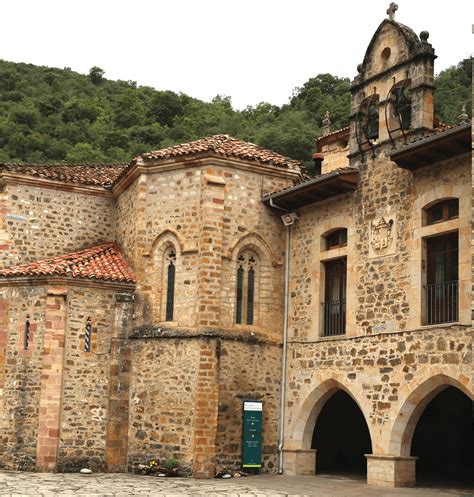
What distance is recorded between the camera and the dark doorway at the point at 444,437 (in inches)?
786

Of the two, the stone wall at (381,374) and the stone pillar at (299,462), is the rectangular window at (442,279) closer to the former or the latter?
the stone wall at (381,374)

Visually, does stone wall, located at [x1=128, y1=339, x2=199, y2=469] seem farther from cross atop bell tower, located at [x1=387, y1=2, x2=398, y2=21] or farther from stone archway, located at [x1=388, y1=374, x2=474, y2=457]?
cross atop bell tower, located at [x1=387, y1=2, x2=398, y2=21]

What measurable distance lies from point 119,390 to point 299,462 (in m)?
4.27

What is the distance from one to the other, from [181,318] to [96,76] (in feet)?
166

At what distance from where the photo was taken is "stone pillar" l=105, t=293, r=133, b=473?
59.7 feet

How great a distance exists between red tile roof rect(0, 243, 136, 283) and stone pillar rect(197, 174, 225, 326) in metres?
1.94

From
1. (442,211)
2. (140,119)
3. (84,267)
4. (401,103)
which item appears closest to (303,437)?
(442,211)

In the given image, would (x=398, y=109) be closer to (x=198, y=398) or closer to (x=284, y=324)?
(x=284, y=324)

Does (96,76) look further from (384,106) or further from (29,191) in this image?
(384,106)

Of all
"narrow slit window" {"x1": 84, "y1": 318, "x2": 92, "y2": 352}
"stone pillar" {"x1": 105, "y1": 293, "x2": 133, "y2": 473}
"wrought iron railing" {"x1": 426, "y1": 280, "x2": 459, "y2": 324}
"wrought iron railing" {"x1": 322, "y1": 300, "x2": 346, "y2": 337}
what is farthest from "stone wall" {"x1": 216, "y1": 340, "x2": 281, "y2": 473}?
"wrought iron railing" {"x1": 426, "y1": 280, "x2": 459, "y2": 324}

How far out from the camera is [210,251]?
1830 centimetres

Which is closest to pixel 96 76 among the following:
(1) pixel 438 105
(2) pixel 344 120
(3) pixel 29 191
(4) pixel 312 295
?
(2) pixel 344 120

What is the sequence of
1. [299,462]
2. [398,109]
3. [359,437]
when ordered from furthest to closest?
[359,437] → [299,462] → [398,109]

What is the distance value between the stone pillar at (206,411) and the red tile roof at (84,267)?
107 inches
